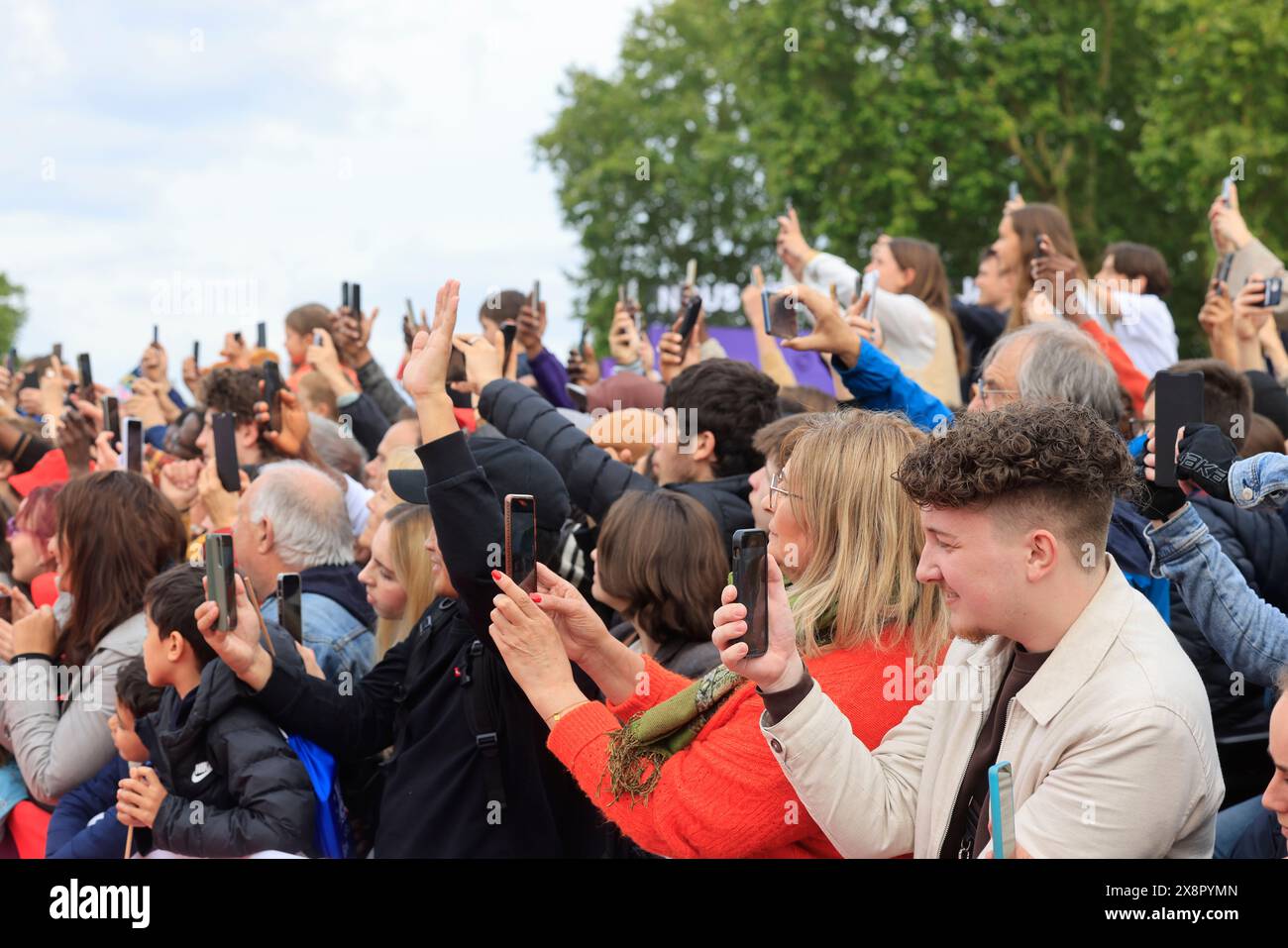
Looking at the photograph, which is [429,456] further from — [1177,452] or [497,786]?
[1177,452]

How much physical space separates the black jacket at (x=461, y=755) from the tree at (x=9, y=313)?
6880 centimetres

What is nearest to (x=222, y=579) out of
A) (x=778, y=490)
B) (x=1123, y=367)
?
(x=778, y=490)

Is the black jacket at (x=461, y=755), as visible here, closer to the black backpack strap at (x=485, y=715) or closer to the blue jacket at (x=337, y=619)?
the black backpack strap at (x=485, y=715)

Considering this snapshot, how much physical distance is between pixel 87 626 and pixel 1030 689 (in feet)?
11.7

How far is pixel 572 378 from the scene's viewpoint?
26.2 ft

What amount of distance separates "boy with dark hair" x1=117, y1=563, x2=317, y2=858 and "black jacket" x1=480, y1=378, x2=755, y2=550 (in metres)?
1.09

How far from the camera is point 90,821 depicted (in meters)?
4.73

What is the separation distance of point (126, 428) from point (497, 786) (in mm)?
2980

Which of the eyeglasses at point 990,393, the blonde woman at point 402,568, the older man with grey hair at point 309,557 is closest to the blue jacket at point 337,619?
the older man with grey hair at point 309,557

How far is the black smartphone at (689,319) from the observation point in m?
6.55

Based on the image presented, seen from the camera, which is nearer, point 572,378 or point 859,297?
point 859,297

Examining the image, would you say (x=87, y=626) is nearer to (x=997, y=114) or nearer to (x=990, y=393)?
(x=990, y=393)

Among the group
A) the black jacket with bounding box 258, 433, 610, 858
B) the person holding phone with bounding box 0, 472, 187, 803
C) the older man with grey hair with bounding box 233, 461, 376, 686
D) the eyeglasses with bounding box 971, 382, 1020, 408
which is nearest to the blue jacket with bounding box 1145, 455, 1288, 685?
the eyeglasses with bounding box 971, 382, 1020, 408
